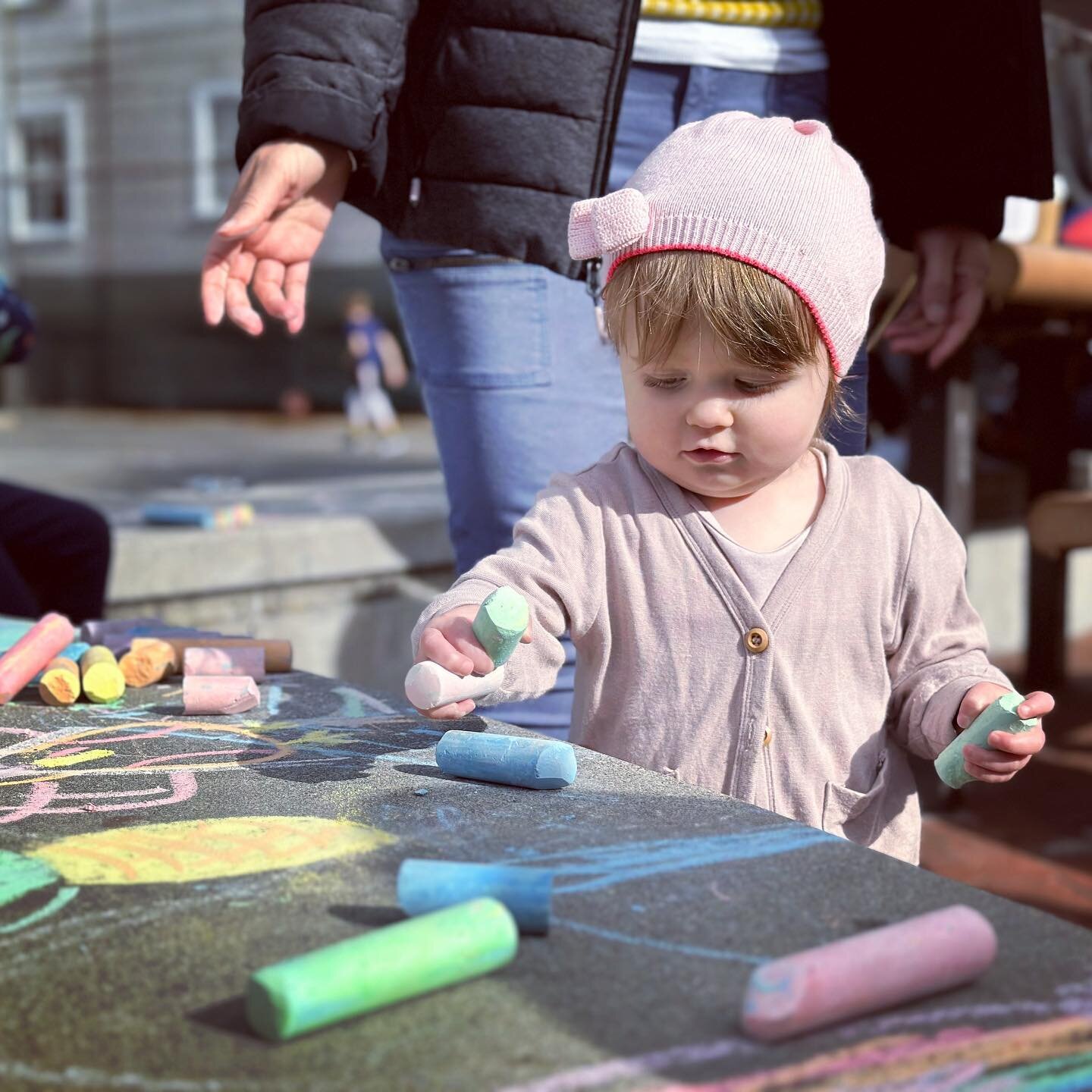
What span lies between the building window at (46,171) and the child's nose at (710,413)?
49.1ft

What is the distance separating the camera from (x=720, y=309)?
1.31m

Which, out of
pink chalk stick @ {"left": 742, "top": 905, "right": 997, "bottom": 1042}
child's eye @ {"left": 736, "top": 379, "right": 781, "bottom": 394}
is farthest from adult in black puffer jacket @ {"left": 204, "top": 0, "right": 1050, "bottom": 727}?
pink chalk stick @ {"left": 742, "top": 905, "right": 997, "bottom": 1042}

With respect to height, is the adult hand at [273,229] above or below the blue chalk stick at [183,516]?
above

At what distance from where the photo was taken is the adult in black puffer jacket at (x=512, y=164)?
1.57 metres

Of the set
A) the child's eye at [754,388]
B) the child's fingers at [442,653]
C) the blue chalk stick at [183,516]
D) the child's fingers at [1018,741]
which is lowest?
the blue chalk stick at [183,516]

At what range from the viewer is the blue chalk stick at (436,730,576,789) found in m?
1.16

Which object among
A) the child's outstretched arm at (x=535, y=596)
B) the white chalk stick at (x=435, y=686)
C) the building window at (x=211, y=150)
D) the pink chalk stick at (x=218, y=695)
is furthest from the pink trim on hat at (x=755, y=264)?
the building window at (x=211, y=150)

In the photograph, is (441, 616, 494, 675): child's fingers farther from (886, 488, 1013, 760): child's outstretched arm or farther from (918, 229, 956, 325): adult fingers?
(918, 229, 956, 325): adult fingers

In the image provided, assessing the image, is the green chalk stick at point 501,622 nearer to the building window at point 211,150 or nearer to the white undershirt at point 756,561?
the white undershirt at point 756,561

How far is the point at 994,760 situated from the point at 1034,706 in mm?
70

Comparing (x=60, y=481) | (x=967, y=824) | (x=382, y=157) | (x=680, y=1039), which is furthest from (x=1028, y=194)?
(x=60, y=481)

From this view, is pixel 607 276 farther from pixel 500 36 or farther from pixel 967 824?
pixel 967 824

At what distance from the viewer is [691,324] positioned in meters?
1.32

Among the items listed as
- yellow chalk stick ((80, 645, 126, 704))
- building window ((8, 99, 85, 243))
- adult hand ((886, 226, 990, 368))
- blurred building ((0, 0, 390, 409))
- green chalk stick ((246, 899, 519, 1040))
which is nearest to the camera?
green chalk stick ((246, 899, 519, 1040))
